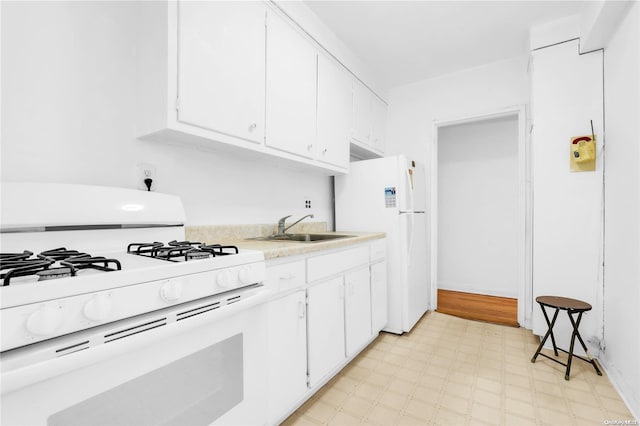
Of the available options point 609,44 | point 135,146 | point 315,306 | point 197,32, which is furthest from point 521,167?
point 135,146

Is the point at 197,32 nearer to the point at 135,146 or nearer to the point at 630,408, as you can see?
the point at 135,146

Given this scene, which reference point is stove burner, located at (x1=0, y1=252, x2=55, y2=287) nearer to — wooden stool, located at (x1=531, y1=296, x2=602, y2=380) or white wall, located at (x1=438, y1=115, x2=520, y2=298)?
wooden stool, located at (x1=531, y1=296, x2=602, y2=380)

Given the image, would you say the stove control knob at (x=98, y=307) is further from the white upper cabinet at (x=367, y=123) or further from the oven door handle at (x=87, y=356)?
the white upper cabinet at (x=367, y=123)

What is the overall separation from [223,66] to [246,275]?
1051 mm

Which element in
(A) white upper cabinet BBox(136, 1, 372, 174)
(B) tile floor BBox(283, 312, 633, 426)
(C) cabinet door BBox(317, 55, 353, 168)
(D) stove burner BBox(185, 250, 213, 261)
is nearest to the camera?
(D) stove burner BBox(185, 250, 213, 261)

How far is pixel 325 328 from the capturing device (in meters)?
1.75

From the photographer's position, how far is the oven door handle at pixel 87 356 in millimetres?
591

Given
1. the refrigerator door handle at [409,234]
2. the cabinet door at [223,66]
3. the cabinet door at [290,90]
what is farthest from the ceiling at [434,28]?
the refrigerator door handle at [409,234]

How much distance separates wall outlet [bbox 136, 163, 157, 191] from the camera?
147cm

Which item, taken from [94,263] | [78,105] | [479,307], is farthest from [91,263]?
[479,307]

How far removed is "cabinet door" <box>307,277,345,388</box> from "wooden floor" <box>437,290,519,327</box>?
1.88 meters

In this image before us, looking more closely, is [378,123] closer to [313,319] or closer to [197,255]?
[313,319]

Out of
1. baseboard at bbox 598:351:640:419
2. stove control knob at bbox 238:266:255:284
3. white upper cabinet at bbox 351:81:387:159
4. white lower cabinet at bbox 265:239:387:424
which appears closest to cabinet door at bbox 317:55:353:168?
white upper cabinet at bbox 351:81:387:159

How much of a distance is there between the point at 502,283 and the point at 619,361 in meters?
2.15
